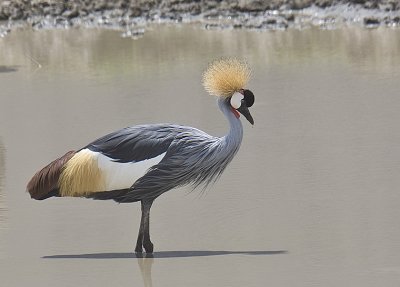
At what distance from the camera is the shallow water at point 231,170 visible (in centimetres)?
796

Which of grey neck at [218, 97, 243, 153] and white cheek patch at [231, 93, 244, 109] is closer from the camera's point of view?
grey neck at [218, 97, 243, 153]

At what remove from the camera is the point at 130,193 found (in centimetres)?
814

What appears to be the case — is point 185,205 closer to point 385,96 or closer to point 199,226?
point 199,226

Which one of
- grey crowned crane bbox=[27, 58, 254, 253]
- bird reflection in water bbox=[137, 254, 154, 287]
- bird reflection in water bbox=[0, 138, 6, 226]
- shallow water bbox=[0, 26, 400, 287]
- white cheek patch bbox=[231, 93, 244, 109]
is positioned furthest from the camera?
bird reflection in water bbox=[0, 138, 6, 226]

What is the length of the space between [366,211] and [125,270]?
1.86 metres

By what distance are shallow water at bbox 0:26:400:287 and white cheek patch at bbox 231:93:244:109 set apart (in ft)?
2.67

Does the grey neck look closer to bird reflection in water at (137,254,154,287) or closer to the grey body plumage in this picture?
the grey body plumage

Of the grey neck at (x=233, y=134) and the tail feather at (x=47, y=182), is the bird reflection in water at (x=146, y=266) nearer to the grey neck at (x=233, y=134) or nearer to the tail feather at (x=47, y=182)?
the tail feather at (x=47, y=182)

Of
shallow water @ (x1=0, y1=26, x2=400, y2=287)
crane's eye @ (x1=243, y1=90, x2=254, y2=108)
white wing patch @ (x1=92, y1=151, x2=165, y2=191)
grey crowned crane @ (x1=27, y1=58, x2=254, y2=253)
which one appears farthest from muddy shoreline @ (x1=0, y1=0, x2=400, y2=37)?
white wing patch @ (x1=92, y1=151, x2=165, y2=191)

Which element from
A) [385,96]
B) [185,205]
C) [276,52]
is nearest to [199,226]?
[185,205]

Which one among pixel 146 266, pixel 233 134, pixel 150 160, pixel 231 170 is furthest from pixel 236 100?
pixel 231 170

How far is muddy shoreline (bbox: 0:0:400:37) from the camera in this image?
21.1 metres

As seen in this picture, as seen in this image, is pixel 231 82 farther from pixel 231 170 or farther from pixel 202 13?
pixel 202 13

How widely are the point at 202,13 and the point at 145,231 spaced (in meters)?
14.7
